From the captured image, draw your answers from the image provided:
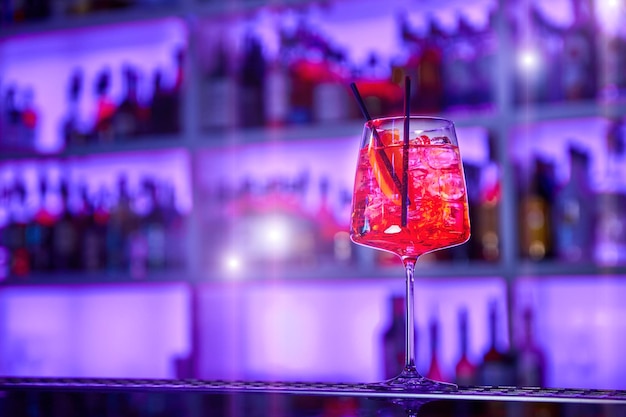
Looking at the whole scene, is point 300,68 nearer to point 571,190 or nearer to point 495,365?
point 571,190

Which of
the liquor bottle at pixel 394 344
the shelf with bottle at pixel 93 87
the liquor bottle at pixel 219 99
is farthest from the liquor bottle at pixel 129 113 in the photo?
the liquor bottle at pixel 394 344

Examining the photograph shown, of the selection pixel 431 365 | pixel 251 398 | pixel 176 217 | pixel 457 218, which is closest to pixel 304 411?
pixel 251 398

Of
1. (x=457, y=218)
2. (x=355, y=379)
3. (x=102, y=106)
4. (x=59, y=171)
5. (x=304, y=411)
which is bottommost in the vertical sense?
(x=355, y=379)

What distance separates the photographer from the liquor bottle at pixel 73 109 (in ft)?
8.94

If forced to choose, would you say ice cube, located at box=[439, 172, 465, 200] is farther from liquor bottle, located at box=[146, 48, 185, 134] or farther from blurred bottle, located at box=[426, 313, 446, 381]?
liquor bottle, located at box=[146, 48, 185, 134]

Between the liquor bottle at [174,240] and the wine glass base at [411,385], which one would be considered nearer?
the wine glass base at [411,385]

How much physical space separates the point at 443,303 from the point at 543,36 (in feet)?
2.51

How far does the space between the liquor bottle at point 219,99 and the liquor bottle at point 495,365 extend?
2.96ft

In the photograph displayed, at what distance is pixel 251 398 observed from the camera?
721 millimetres

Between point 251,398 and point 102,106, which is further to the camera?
point 102,106

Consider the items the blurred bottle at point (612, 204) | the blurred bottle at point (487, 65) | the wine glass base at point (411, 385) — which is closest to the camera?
the wine glass base at point (411, 385)

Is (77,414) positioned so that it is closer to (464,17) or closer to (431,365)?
(431,365)

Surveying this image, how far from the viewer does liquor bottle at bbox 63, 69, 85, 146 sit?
2725 millimetres

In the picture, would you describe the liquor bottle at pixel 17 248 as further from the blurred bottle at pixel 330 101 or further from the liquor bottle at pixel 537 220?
the liquor bottle at pixel 537 220
